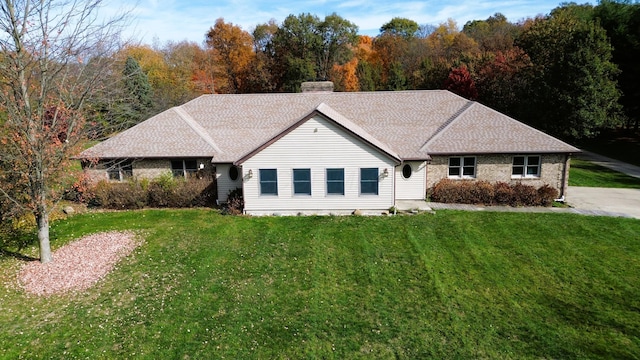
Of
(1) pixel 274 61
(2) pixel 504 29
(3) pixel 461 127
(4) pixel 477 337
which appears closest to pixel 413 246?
(4) pixel 477 337

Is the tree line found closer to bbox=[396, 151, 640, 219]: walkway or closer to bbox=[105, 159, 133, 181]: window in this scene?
bbox=[105, 159, 133, 181]: window

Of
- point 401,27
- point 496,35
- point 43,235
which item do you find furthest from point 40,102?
point 401,27

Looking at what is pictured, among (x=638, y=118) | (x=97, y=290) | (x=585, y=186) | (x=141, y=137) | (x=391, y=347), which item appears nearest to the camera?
(x=391, y=347)

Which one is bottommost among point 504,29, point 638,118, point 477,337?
point 477,337

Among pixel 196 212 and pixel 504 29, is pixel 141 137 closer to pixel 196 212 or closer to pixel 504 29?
pixel 196 212

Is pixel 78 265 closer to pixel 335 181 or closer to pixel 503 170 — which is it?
pixel 335 181

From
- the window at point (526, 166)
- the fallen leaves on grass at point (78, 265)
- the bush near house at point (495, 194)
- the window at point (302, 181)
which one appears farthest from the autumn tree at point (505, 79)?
the fallen leaves on grass at point (78, 265)

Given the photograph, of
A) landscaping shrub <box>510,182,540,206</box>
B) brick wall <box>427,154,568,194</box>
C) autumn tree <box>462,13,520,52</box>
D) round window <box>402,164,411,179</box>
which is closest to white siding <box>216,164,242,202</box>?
round window <box>402,164,411,179</box>
